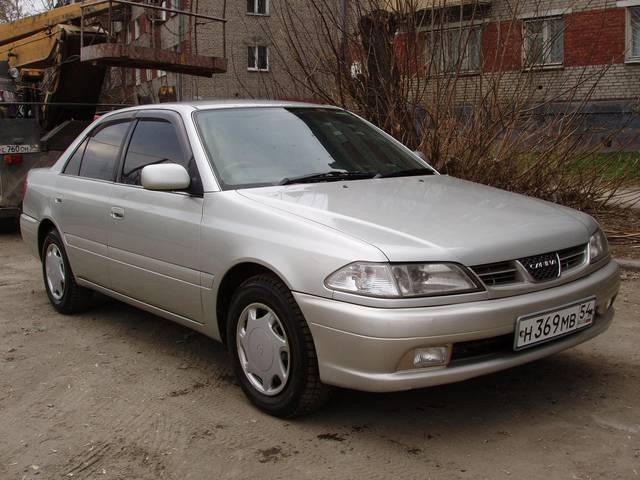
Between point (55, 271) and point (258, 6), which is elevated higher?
point (258, 6)

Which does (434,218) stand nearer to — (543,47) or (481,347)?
(481,347)

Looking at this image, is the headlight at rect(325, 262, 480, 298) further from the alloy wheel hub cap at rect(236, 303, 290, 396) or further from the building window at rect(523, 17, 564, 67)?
the building window at rect(523, 17, 564, 67)

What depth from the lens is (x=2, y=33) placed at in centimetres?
1219

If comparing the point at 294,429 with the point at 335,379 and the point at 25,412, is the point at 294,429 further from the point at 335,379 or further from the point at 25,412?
the point at 25,412

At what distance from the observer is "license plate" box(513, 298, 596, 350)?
343 centimetres

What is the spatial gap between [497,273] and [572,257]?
0.59 metres

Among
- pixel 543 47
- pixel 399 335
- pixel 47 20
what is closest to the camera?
pixel 399 335

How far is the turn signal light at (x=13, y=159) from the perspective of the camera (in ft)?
33.9

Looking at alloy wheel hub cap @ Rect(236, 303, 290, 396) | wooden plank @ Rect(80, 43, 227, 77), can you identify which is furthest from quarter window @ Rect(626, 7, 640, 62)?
alloy wheel hub cap @ Rect(236, 303, 290, 396)

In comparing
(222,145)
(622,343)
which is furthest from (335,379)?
(622,343)

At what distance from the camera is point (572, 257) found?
3777mm

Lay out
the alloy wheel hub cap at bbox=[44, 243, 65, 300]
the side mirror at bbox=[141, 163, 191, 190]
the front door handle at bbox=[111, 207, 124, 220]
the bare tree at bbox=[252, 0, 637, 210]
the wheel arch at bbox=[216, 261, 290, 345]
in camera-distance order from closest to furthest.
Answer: the wheel arch at bbox=[216, 261, 290, 345]
the side mirror at bbox=[141, 163, 191, 190]
the front door handle at bbox=[111, 207, 124, 220]
the alloy wheel hub cap at bbox=[44, 243, 65, 300]
the bare tree at bbox=[252, 0, 637, 210]

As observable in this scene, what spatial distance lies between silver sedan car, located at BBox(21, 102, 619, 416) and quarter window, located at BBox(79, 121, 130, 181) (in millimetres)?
22

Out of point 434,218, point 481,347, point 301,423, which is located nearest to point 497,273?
point 481,347
